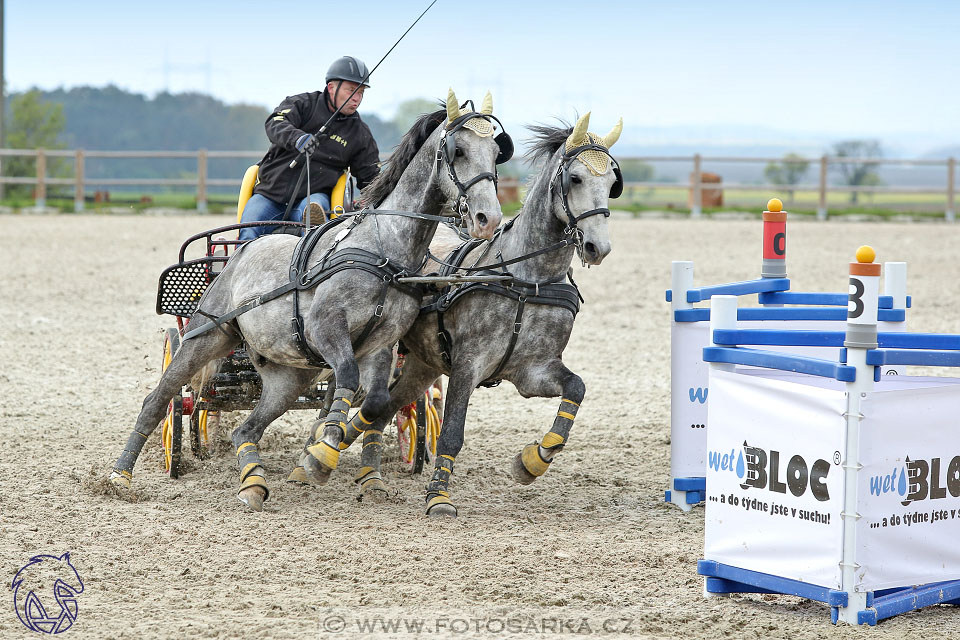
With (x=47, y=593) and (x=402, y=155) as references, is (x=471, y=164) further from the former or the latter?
(x=47, y=593)

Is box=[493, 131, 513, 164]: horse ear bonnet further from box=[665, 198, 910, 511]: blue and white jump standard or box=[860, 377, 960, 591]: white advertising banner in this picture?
box=[860, 377, 960, 591]: white advertising banner

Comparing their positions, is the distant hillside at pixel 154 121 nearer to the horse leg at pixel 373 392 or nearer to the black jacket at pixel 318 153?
the black jacket at pixel 318 153

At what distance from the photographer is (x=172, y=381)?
5941mm

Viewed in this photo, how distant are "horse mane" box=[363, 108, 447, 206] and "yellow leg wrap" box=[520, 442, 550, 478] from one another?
1467 millimetres

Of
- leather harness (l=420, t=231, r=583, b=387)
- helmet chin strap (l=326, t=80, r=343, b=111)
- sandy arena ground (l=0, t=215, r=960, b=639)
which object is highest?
helmet chin strap (l=326, t=80, r=343, b=111)

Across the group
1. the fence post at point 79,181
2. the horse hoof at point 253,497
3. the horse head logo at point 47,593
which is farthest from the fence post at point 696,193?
the horse head logo at point 47,593

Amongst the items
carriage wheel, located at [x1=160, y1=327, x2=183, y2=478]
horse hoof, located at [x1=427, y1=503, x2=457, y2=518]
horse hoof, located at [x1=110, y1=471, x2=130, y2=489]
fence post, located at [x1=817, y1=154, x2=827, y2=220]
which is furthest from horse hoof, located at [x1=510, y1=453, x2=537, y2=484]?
fence post, located at [x1=817, y1=154, x2=827, y2=220]

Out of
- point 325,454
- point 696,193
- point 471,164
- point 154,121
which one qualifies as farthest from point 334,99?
point 154,121

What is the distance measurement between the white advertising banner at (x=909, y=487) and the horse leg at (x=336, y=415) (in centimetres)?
235

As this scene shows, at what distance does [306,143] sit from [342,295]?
3.65 feet

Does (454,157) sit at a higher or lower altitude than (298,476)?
higher

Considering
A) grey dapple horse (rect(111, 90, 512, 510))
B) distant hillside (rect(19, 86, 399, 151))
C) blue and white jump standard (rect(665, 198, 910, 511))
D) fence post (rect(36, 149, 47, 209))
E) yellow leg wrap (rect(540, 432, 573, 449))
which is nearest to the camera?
grey dapple horse (rect(111, 90, 512, 510))

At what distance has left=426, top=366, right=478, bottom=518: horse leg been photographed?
5.54m

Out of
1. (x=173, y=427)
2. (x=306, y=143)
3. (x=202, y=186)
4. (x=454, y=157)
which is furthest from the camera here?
(x=202, y=186)
